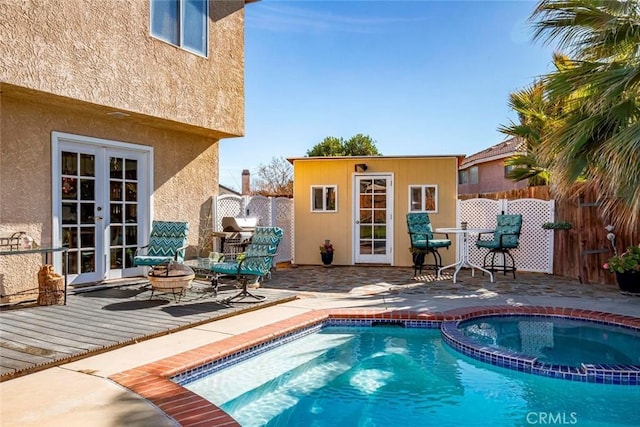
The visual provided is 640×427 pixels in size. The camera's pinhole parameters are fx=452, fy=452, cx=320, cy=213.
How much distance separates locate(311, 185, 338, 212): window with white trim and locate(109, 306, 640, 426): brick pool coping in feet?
20.4

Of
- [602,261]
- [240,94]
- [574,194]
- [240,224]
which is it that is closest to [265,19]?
[240,94]

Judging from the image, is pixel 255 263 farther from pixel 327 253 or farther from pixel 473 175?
pixel 473 175

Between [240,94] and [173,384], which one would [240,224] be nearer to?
[240,94]

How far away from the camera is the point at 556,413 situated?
3.76 meters

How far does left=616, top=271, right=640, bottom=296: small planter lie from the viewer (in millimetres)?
7641

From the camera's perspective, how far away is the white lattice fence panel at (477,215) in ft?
36.8

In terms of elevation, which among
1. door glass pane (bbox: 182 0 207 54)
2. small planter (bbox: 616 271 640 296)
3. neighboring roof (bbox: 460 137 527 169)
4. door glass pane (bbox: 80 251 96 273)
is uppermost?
door glass pane (bbox: 182 0 207 54)

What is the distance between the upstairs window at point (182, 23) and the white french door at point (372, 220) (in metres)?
5.46

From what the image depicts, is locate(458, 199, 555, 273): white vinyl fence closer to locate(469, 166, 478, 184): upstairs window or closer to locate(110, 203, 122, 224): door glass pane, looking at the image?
locate(110, 203, 122, 224): door glass pane

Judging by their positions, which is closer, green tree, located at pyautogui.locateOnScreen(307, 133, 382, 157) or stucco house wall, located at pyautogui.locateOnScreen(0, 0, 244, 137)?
stucco house wall, located at pyautogui.locateOnScreen(0, 0, 244, 137)

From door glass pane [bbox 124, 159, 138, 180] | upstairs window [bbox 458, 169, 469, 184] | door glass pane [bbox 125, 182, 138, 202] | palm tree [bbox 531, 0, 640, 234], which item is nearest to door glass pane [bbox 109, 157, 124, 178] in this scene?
door glass pane [bbox 124, 159, 138, 180]

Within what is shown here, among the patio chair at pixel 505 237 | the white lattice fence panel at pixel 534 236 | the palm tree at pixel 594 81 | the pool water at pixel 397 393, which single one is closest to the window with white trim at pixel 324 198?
the patio chair at pixel 505 237

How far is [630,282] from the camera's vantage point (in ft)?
25.3

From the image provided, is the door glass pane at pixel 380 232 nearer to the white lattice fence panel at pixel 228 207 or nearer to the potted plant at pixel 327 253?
the potted plant at pixel 327 253
